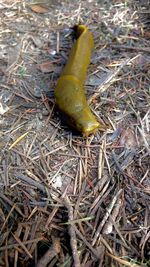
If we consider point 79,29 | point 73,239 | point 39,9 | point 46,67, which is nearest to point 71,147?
point 73,239

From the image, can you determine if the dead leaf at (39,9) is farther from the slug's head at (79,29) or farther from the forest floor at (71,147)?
the slug's head at (79,29)

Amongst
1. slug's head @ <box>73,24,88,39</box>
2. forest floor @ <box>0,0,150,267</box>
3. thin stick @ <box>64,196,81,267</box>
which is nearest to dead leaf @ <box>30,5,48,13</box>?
forest floor @ <box>0,0,150,267</box>

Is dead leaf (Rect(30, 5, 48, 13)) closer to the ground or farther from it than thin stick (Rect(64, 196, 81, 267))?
farther from it

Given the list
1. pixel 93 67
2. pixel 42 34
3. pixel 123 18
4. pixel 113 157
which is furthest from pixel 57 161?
pixel 123 18

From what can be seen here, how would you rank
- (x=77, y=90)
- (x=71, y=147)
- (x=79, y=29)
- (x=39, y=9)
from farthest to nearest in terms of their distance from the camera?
(x=39, y=9)
(x=79, y=29)
(x=77, y=90)
(x=71, y=147)

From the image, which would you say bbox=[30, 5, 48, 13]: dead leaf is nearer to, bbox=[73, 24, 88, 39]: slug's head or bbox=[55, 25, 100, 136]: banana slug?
bbox=[73, 24, 88, 39]: slug's head

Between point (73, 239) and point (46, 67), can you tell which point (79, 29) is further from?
point (73, 239)
